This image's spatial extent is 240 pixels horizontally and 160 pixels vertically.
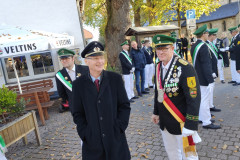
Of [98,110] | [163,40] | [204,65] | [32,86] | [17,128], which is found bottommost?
[17,128]

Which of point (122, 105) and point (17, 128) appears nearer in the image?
point (122, 105)

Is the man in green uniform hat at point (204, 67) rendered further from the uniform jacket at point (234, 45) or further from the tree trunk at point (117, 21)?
the tree trunk at point (117, 21)

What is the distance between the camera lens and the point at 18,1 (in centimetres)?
1067

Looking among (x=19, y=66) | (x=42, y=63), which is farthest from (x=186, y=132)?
(x=19, y=66)

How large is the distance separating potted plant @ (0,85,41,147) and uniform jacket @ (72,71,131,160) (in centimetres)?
287

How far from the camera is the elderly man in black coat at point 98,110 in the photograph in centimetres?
245

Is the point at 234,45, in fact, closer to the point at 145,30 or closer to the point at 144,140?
the point at 145,30

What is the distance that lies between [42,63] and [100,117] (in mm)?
9679

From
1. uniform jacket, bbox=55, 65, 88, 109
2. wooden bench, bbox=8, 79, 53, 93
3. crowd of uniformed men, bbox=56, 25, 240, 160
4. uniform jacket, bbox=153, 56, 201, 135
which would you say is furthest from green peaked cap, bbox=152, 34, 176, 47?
wooden bench, bbox=8, 79, 53, 93

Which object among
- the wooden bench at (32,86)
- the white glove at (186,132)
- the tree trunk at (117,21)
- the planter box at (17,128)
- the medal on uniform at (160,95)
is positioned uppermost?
the tree trunk at (117,21)

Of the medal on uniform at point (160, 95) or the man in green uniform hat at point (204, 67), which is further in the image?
the man in green uniform hat at point (204, 67)

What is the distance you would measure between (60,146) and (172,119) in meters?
3.52

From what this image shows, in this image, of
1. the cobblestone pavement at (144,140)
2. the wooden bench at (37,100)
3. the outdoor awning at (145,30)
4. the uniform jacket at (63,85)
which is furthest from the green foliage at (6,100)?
the outdoor awning at (145,30)

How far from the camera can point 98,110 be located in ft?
7.94
